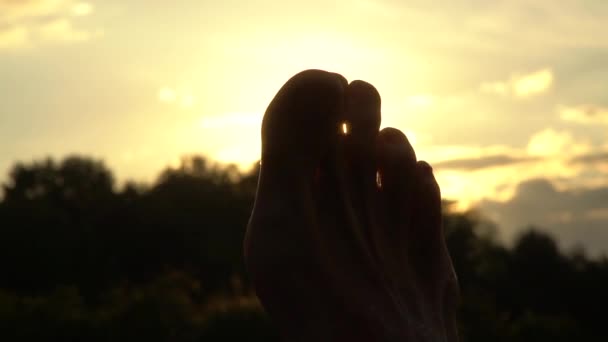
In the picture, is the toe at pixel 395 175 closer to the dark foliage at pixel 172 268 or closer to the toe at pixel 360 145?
the toe at pixel 360 145

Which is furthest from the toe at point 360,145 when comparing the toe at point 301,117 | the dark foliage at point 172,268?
the dark foliage at point 172,268

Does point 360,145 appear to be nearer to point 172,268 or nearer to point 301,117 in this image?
point 301,117

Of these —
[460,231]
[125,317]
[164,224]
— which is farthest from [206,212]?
[125,317]

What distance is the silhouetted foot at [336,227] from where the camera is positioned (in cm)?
265

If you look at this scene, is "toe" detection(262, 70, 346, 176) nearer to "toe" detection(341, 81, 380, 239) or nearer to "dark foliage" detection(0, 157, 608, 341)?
"toe" detection(341, 81, 380, 239)

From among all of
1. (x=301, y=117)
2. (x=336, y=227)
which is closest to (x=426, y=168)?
(x=336, y=227)

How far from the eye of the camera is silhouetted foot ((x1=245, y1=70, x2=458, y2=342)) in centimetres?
265

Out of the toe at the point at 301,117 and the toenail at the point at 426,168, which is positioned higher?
the toe at the point at 301,117

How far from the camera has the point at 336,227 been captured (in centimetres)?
286

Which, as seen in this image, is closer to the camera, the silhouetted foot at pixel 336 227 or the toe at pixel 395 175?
the silhouetted foot at pixel 336 227

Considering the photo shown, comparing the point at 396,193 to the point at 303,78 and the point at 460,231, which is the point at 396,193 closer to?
the point at 303,78

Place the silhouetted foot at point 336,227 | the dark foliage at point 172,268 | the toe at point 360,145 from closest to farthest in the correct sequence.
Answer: the silhouetted foot at point 336,227 < the toe at point 360,145 < the dark foliage at point 172,268

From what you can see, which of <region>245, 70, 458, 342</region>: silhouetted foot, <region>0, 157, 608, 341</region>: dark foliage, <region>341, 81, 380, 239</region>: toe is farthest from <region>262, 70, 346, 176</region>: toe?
<region>0, 157, 608, 341</region>: dark foliage

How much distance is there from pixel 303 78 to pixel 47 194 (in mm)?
33235
